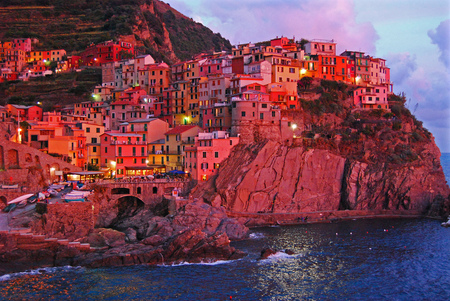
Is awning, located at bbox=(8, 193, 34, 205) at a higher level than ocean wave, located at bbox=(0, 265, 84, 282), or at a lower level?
higher

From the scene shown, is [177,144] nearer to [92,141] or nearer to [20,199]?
[92,141]

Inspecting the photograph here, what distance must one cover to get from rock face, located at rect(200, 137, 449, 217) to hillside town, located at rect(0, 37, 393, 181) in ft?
13.5

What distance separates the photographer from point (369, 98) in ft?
263

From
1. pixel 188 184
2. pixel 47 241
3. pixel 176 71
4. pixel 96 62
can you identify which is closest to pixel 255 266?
pixel 47 241

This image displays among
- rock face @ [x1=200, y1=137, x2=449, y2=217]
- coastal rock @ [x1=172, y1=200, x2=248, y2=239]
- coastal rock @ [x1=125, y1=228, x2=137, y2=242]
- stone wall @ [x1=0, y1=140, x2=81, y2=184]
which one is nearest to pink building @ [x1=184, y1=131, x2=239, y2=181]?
rock face @ [x1=200, y1=137, x2=449, y2=217]

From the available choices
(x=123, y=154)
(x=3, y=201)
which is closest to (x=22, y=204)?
(x=3, y=201)

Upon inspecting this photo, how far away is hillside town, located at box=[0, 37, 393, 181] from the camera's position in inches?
2630

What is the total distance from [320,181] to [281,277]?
26.5m

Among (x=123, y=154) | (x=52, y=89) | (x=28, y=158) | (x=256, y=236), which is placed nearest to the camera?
(x=256, y=236)

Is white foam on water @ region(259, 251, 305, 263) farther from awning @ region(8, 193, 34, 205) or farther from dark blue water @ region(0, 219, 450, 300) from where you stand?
awning @ region(8, 193, 34, 205)

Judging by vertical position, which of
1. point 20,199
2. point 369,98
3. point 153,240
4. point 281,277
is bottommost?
point 281,277

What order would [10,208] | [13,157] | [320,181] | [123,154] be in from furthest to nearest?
[123,154] < [320,181] < [13,157] < [10,208]

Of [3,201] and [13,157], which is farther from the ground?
Answer: [13,157]

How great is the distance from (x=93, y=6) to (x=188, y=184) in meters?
89.9
